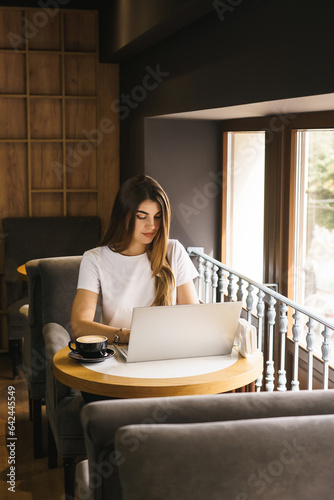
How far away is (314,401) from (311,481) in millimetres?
219

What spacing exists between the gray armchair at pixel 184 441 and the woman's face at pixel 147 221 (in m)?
1.10

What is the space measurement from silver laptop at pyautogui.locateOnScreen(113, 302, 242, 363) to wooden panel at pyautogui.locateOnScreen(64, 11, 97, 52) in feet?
11.4

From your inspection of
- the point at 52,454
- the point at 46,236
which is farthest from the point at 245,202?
the point at 52,454

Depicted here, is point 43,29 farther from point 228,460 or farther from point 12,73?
point 228,460

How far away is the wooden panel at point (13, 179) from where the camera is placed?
16.2ft

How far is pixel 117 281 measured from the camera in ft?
8.10

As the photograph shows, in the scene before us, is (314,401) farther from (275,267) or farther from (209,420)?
(275,267)

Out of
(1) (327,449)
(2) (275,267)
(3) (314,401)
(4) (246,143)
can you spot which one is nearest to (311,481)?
(1) (327,449)

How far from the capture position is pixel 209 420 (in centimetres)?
140

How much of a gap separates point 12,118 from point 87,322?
304cm

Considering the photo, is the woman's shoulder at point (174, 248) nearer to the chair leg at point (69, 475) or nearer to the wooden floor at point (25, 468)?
the chair leg at point (69, 475)

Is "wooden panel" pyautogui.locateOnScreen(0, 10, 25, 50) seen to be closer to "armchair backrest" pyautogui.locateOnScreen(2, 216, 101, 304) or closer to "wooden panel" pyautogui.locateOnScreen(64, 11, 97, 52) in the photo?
"wooden panel" pyautogui.locateOnScreen(64, 11, 97, 52)

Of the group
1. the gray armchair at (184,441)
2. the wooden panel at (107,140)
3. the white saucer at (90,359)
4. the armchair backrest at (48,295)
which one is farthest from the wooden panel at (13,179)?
the gray armchair at (184,441)

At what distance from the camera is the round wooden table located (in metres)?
1.91
